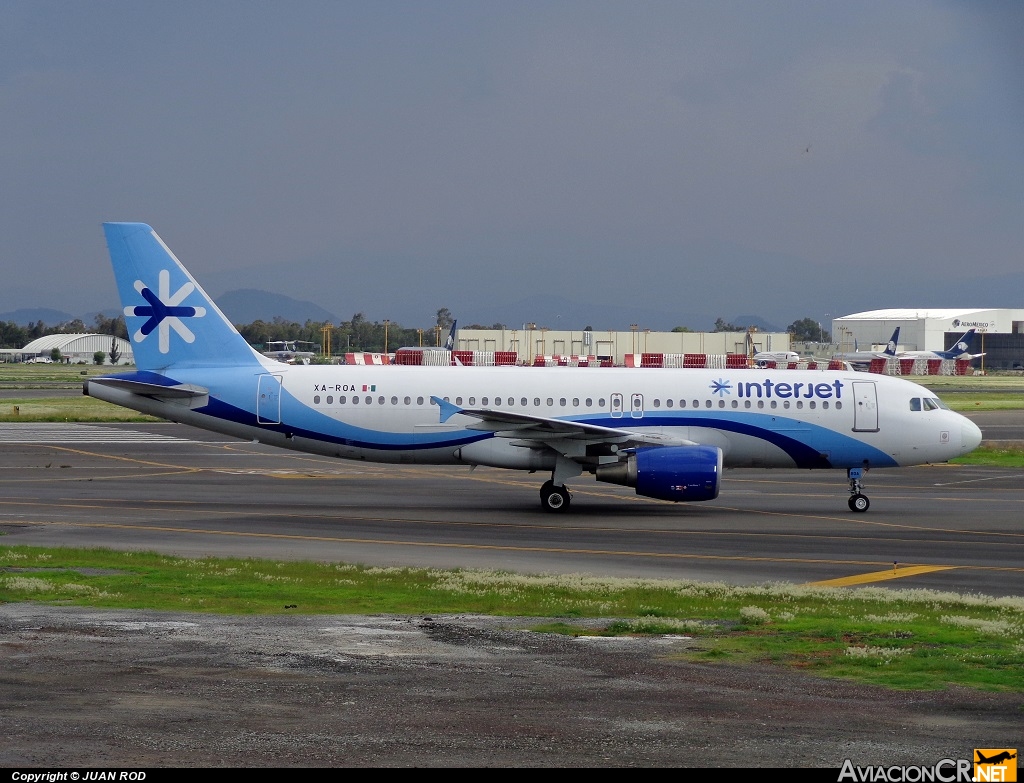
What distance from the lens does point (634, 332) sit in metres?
138

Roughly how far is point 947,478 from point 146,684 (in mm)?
35398

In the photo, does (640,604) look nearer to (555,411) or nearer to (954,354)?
(555,411)

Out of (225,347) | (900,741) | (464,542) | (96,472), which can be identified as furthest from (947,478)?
(900,741)

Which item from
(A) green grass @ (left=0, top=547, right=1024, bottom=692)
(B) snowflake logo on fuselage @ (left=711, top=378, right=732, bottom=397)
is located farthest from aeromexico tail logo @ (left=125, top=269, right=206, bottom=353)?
(B) snowflake logo on fuselage @ (left=711, top=378, right=732, bottom=397)

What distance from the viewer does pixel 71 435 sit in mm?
54031

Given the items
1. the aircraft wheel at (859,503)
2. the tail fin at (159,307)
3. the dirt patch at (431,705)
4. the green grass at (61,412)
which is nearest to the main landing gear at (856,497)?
the aircraft wheel at (859,503)

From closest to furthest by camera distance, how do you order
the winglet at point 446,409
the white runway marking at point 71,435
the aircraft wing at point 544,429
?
the aircraft wing at point 544,429
the winglet at point 446,409
the white runway marking at point 71,435

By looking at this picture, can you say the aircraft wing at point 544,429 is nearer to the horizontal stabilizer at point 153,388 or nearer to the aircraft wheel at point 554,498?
the aircraft wheel at point 554,498

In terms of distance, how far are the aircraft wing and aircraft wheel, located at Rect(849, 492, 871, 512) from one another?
16.4 ft

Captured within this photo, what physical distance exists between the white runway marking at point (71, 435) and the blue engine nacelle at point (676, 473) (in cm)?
2916

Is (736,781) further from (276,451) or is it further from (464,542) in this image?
(276,451)

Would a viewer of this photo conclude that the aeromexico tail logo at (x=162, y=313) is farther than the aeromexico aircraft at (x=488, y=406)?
Yes

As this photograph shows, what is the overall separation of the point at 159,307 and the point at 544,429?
11347 mm

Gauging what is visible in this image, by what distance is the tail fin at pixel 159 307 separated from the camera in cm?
3203
